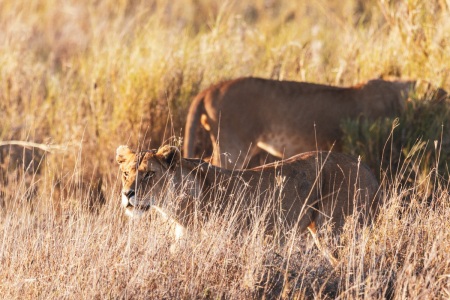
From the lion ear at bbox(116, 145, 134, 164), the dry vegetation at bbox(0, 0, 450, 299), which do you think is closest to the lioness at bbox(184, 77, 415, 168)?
the dry vegetation at bbox(0, 0, 450, 299)

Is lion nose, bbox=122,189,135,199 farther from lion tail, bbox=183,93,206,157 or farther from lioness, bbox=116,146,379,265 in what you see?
lion tail, bbox=183,93,206,157

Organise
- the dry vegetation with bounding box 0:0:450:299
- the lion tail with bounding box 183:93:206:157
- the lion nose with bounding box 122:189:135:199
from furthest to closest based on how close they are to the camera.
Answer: the lion tail with bounding box 183:93:206:157
the lion nose with bounding box 122:189:135:199
the dry vegetation with bounding box 0:0:450:299

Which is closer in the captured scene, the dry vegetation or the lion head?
the dry vegetation

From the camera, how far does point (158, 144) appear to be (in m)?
8.77

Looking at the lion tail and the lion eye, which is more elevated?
the lion eye

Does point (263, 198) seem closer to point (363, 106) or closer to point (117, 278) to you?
point (117, 278)

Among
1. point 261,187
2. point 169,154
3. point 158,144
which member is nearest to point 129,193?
point 169,154

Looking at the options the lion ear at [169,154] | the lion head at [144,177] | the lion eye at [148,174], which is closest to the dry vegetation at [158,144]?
the lion head at [144,177]

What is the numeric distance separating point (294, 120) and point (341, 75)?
155 centimetres

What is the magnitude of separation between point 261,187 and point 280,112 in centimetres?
233

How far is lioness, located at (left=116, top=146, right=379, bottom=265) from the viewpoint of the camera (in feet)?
19.1

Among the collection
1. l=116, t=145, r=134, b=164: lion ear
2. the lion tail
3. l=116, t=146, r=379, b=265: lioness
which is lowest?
the lion tail

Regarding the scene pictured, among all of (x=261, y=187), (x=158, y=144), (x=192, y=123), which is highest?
(x=261, y=187)

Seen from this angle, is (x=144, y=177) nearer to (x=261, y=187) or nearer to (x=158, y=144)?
(x=261, y=187)
